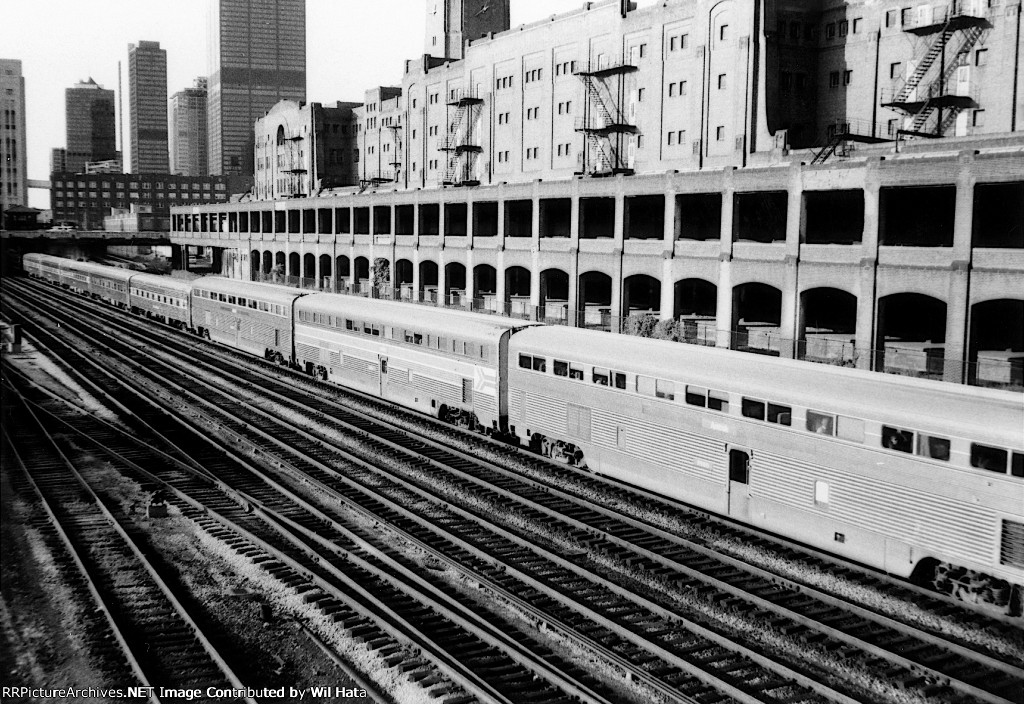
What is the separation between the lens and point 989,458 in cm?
1307

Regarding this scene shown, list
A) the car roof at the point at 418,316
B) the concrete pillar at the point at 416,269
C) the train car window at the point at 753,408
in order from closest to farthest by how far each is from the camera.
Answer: the train car window at the point at 753,408 → the car roof at the point at 418,316 → the concrete pillar at the point at 416,269

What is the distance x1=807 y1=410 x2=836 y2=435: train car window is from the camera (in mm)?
15430

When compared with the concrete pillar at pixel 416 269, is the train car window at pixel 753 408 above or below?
below

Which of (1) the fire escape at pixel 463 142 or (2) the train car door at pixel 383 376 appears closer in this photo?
(2) the train car door at pixel 383 376

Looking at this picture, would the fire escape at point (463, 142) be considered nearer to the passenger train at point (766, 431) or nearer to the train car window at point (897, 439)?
the passenger train at point (766, 431)

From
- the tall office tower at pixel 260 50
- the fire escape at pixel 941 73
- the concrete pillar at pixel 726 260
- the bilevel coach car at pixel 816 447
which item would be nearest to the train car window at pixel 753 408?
the bilevel coach car at pixel 816 447

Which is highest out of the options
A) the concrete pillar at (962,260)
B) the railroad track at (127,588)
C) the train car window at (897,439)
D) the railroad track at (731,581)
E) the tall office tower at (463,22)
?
the tall office tower at (463,22)

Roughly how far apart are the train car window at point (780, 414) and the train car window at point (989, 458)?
342cm

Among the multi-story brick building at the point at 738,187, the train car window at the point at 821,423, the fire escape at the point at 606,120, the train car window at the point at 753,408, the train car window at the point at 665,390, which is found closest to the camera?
the train car window at the point at 821,423

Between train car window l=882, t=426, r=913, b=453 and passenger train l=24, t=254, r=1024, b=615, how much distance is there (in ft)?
0.07

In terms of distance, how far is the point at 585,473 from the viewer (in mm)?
22094

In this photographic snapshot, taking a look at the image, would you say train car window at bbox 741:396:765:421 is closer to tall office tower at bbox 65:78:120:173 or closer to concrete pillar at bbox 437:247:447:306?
tall office tower at bbox 65:78:120:173

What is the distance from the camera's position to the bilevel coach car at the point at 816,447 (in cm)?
1327

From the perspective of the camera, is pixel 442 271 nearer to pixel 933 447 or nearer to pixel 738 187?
pixel 738 187
